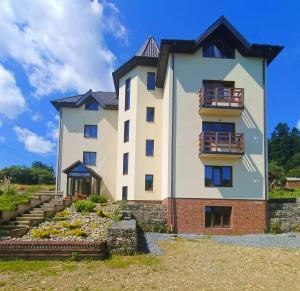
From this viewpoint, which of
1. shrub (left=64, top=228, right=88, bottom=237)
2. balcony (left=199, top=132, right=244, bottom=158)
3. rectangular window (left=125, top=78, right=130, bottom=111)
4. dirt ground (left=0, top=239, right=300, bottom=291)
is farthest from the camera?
rectangular window (left=125, top=78, right=130, bottom=111)

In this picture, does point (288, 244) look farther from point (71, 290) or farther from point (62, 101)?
point (62, 101)

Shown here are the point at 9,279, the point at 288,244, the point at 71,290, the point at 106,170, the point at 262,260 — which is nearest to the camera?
the point at 71,290

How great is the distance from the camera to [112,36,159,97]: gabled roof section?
30025 mm

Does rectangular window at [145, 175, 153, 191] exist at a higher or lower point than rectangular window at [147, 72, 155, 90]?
lower

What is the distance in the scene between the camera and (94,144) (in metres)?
37.0

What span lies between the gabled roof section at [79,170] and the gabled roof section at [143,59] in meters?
8.51

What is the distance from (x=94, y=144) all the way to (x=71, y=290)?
2759 cm

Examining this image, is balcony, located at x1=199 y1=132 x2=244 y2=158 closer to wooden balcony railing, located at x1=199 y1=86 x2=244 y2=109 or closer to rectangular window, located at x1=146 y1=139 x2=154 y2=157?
wooden balcony railing, located at x1=199 y1=86 x2=244 y2=109

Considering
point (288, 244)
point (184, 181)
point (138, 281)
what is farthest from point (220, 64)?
point (138, 281)

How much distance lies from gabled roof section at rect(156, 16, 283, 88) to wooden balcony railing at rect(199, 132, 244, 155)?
5639mm

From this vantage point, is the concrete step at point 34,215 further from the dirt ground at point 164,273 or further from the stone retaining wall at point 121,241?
the dirt ground at point 164,273

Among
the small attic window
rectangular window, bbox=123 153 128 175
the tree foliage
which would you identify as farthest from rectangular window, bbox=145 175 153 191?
the tree foliage

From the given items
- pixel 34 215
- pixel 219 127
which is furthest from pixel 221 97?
pixel 34 215

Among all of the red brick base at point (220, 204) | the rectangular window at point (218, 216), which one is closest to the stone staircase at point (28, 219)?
the red brick base at point (220, 204)
